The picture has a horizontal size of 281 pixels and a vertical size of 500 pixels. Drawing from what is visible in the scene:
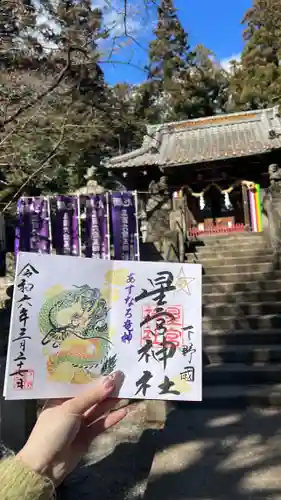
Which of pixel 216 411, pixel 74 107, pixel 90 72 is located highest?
pixel 90 72

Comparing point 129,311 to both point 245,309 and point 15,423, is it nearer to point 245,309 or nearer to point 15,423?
point 15,423

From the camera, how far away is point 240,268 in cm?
807

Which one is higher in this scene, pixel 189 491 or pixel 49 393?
pixel 49 393

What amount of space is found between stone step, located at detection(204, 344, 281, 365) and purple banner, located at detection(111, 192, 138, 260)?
4099 millimetres

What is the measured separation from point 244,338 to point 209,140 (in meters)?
10.7

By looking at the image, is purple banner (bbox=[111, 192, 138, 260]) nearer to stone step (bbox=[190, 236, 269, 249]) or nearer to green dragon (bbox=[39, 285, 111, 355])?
stone step (bbox=[190, 236, 269, 249])

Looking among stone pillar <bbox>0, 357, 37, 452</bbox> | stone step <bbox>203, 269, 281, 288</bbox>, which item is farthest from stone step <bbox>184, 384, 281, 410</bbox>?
stone step <bbox>203, 269, 281, 288</bbox>

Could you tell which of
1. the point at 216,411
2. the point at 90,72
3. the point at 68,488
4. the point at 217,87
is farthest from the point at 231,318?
the point at 217,87

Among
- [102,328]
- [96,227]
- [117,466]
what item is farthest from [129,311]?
[96,227]

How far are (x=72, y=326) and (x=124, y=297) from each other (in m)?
0.20

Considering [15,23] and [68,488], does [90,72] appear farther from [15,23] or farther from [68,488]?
[68,488]

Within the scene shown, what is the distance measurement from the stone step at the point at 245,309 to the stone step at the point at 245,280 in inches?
24.2

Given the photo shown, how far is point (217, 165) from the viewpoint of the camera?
1360 cm

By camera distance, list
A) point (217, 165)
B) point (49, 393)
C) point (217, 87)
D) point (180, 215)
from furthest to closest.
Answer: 1. point (217, 87)
2. point (217, 165)
3. point (180, 215)
4. point (49, 393)
